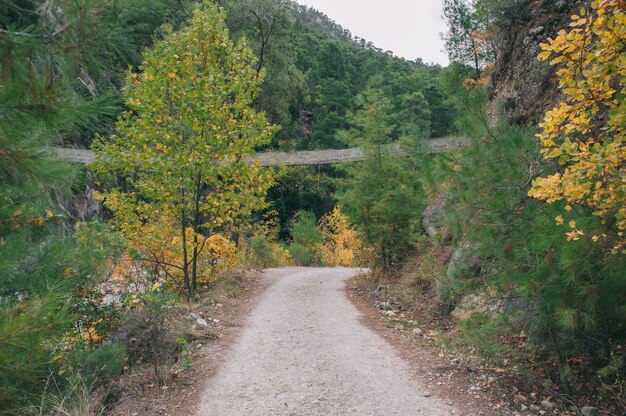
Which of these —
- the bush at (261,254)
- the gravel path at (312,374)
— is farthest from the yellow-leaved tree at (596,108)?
the bush at (261,254)

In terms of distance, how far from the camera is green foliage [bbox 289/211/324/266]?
21.0 metres

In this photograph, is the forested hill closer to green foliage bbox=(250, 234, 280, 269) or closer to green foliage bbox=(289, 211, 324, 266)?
green foliage bbox=(289, 211, 324, 266)

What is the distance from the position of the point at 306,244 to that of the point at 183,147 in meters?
15.1

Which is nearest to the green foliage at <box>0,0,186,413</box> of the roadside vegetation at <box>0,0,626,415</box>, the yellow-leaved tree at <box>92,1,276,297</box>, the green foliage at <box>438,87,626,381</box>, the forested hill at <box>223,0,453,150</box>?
the roadside vegetation at <box>0,0,626,415</box>

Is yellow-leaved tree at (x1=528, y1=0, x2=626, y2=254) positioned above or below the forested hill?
below

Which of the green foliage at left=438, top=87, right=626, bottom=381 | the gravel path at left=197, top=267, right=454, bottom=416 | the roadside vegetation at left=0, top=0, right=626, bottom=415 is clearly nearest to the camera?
the roadside vegetation at left=0, top=0, right=626, bottom=415

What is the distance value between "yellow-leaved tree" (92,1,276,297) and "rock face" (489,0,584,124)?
4139 millimetres

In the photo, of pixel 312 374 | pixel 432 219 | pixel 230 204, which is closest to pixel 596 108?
pixel 312 374

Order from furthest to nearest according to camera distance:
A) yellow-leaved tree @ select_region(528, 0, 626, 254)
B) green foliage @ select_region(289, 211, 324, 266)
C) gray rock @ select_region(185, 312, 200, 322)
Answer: green foliage @ select_region(289, 211, 324, 266) → gray rock @ select_region(185, 312, 200, 322) → yellow-leaved tree @ select_region(528, 0, 626, 254)

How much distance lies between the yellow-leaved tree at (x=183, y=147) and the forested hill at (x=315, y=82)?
7862mm

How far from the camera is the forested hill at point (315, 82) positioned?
16.0 m

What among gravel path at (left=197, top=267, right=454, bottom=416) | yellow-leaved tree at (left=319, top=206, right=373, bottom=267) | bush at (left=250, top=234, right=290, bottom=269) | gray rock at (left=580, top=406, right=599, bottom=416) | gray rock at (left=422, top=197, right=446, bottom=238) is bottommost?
yellow-leaved tree at (left=319, top=206, right=373, bottom=267)

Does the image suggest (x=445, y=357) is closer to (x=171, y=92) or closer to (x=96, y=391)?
(x=96, y=391)

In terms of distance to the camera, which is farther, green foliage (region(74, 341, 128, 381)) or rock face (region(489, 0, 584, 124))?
rock face (region(489, 0, 584, 124))
